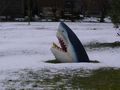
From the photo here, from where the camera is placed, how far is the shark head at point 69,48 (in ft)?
58.2

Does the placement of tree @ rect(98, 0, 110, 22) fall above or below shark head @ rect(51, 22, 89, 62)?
below

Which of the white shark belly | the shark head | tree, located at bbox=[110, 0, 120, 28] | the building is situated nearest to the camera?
the shark head

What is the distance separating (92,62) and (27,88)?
604 cm

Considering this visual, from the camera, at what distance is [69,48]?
1792cm

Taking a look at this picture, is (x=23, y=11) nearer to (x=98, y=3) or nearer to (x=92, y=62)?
(x=98, y=3)

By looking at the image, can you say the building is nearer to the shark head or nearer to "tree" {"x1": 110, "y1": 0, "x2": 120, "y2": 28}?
"tree" {"x1": 110, "y1": 0, "x2": 120, "y2": 28}

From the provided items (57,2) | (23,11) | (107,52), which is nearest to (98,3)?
(57,2)

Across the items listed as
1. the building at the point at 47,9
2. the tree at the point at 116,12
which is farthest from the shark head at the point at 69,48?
the building at the point at 47,9

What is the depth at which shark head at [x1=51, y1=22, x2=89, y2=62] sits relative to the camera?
17734mm

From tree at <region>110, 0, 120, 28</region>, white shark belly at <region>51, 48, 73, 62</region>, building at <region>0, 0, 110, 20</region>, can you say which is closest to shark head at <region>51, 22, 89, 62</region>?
white shark belly at <region>51, 48, 73, 62</region>

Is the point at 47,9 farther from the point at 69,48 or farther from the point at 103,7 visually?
the point at 69,48

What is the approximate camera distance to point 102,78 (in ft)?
46.9

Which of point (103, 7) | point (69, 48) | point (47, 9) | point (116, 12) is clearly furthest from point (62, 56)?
point (47, 9)

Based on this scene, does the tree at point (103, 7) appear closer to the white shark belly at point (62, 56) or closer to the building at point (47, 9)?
the building at point (47, 9)
